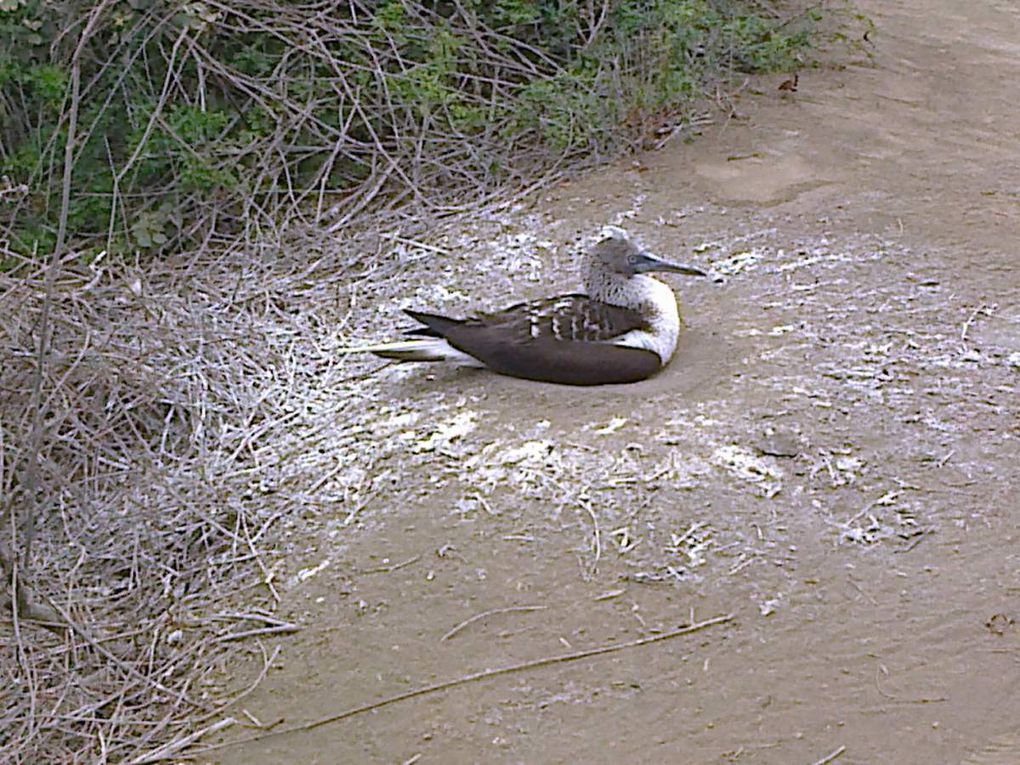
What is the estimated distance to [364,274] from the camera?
6.95 meters

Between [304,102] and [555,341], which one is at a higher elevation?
[304,102]

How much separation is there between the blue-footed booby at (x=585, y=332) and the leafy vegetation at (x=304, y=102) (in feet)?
6.78

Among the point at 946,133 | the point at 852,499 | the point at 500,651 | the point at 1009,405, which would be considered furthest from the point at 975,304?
the point at 500,651

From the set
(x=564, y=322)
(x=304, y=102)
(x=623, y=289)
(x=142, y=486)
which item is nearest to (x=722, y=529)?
(x=564, y=322)

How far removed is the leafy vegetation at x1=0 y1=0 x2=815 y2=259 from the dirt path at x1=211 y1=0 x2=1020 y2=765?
133 cm

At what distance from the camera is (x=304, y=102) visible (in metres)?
8.02

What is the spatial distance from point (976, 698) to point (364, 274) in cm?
406

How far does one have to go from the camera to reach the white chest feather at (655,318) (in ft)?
18.0

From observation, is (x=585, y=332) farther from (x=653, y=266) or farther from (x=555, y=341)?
(x=653, y=266)

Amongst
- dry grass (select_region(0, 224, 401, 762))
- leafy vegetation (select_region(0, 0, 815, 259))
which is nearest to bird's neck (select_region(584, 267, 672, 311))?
dry grass (select_region(0, 224, 401, 762))

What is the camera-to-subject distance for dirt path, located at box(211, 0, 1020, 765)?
383cm

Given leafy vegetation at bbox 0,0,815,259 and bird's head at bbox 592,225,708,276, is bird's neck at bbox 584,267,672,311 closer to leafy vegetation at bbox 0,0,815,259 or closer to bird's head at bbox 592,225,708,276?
bird's head at bbox 592,225,708,276

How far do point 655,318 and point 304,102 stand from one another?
333 cm

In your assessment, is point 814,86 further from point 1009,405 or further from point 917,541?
point 917,541
